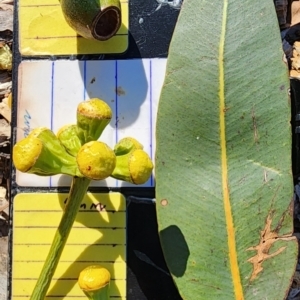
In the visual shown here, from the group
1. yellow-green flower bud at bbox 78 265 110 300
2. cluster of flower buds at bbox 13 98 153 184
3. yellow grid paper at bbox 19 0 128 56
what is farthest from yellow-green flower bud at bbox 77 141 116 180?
yellow grid paper at bbox 19 0 128 56

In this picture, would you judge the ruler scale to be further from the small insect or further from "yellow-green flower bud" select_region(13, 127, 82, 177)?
"yellow-green flower bud" select_region(13, 127, 82, 177)

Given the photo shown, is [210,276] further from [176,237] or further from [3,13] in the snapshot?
[3,13]

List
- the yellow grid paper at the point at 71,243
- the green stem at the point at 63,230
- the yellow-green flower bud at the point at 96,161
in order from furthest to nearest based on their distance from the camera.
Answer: the yellow grid paper at the point at 71,243
the green stem at the point at 63,230
the yellow-green flower bud at the point at 96,161

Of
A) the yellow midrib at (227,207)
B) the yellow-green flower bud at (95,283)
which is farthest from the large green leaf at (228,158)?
the yellow-green flower bud at (95,283)

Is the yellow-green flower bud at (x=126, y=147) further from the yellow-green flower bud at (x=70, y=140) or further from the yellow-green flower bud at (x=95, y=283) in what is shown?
the yellow-green flower bud at (x=95, y=283)

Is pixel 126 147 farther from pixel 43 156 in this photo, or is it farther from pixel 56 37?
pixel 56 37

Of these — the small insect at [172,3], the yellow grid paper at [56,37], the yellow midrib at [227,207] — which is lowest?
the yellow midrib at [227,207]
